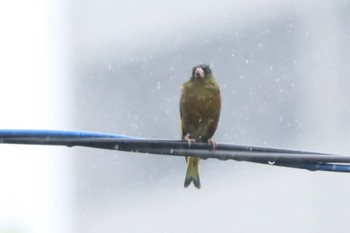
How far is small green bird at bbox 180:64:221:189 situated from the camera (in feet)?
25.4

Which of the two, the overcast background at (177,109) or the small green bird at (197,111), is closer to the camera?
the small green bird at (197,111)

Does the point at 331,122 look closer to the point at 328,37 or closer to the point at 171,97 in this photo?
the point at 328,37

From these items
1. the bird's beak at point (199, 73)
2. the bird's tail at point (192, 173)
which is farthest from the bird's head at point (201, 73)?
the bird's tail at point (192, 173)

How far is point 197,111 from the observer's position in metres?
7.82

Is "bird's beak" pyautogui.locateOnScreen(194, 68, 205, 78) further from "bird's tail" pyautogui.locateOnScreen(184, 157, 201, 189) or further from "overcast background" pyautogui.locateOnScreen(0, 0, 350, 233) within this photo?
"overcast background" pyautogui.locateOnScreen(0, 0, 350, 233)

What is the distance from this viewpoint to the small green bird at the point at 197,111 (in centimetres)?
775

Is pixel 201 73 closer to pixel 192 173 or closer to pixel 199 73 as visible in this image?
pixel 199 73

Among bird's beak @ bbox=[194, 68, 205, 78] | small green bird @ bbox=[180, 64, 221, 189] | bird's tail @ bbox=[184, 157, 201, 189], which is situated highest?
bird's beak @ bbox=[194, 68, 205, 78]

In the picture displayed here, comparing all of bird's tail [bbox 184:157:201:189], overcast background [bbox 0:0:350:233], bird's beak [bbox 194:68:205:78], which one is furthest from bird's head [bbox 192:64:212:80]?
overcast background [bbox 0:0:350:233]

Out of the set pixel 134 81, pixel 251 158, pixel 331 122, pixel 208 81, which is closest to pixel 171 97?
pixel 134 81

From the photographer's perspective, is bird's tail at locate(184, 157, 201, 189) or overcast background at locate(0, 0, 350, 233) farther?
overcast background at locate(0, 0, 350, 233)

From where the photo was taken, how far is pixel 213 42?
2570 centimetres

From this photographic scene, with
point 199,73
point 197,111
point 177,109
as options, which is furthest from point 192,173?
point 177,109

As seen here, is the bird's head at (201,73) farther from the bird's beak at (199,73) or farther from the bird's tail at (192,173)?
the bird's tail at (192,173)
